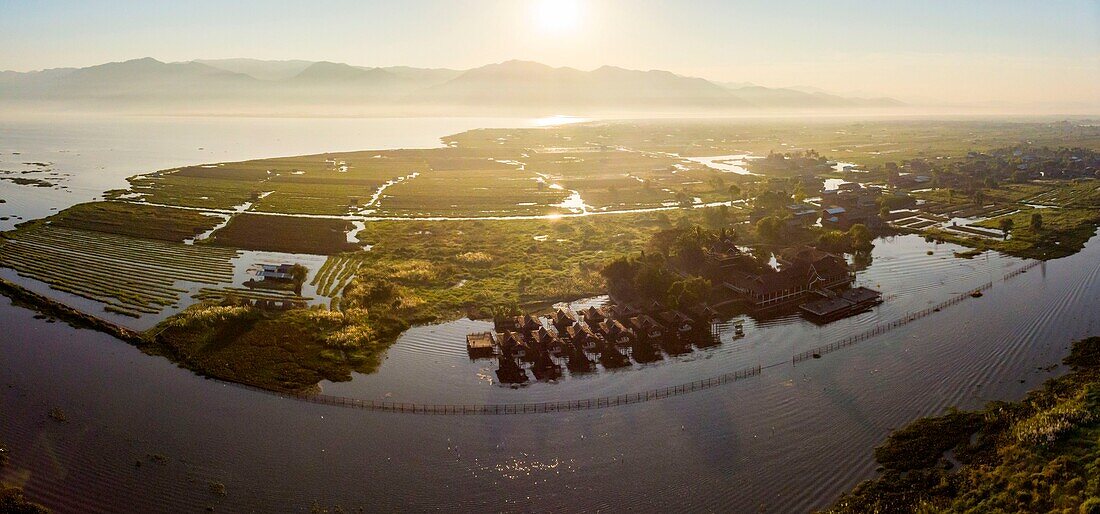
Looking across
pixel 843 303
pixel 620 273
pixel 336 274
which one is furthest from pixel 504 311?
pixel 843 303

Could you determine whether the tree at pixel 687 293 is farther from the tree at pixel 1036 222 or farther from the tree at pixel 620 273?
the tree at pixel 1036 222

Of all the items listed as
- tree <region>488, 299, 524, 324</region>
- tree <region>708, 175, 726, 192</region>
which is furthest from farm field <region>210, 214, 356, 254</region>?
tree <region>708, 175, 726, 192</region>

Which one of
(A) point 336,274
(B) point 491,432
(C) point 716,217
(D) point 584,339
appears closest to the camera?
(B) point 491,432

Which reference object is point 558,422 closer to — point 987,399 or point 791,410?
point 791,410

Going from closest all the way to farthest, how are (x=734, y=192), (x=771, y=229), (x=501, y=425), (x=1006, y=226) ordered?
(x=501, y=425) → (x=771, y=229) → (x=1006, y=226) → (x=734, y=192)

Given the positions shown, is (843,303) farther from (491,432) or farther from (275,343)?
(275,343)

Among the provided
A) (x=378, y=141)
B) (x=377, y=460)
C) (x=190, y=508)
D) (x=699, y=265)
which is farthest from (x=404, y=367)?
(x=378, y=141)
